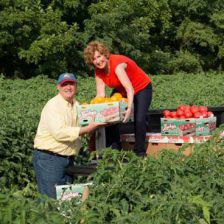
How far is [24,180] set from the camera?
905cm

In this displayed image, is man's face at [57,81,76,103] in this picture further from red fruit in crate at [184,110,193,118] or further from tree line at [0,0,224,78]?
tree line at [0,0,224,78]

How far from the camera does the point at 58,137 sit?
7.00m

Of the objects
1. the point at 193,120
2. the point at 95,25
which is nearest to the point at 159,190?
the point at 193,120

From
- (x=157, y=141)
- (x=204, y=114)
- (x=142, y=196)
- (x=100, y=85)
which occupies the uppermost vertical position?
(x=100, y=85)

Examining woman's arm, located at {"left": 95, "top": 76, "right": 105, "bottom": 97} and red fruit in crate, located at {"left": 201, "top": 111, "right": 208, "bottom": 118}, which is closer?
woman's arm, located at {"left": 95, "top": 76, "right": 105, "bottom": 97}

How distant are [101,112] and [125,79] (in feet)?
1.98

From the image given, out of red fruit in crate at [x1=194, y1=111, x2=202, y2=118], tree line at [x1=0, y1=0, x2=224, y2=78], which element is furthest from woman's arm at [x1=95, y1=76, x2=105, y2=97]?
tree line at [x1=0, y1=0, x2=224, y2=78]

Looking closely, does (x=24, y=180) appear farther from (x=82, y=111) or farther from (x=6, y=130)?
(x=82, y=111)

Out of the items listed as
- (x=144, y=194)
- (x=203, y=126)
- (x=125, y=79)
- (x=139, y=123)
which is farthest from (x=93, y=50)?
(x=144, y=194)

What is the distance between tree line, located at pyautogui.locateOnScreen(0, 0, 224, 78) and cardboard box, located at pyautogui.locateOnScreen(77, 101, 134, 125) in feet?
83.4

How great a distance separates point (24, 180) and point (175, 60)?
1521 inches

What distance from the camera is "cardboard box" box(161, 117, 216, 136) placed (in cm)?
891

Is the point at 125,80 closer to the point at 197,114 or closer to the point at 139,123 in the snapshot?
the point at 139,123

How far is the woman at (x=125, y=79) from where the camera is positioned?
25.7ft
